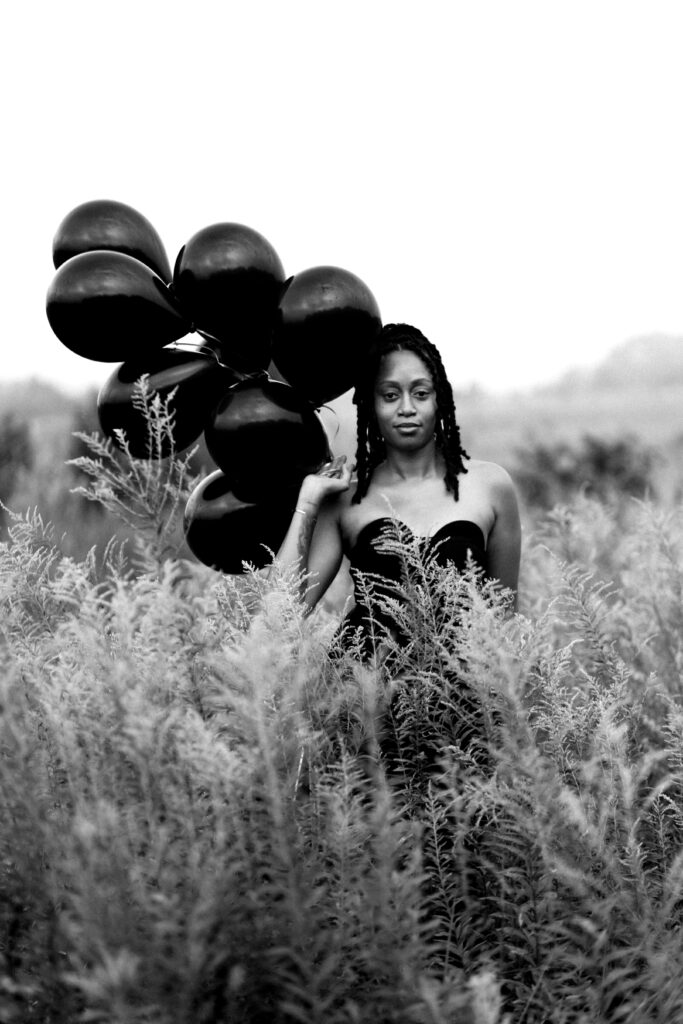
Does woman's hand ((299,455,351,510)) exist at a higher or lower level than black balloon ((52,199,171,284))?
lower

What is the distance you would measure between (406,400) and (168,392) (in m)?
0.83

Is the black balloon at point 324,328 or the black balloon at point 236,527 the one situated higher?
the black balloon at point 324,328

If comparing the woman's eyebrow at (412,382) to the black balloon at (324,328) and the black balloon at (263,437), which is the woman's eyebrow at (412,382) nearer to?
the black balloon at (324,328)

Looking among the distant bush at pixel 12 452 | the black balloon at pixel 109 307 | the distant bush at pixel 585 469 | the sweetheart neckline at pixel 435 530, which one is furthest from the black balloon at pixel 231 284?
the distant bush at pixel 585 469

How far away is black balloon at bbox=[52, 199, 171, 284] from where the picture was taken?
11.5ft

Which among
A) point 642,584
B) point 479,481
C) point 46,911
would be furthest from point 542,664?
point 642,584

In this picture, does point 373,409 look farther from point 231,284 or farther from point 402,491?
point 231,284

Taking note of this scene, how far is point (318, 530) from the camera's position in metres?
3.47

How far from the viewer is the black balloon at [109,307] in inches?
129

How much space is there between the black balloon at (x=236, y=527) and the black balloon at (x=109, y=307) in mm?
613

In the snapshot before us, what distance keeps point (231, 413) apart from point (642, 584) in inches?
96.1

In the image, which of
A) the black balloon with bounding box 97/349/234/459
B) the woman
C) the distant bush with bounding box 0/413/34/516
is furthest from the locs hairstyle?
the distant bush with bounding box 0/413/34/516

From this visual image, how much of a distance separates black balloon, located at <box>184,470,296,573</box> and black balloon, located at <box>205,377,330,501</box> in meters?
0.05

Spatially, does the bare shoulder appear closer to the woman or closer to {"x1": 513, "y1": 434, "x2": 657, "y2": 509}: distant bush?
the woman
